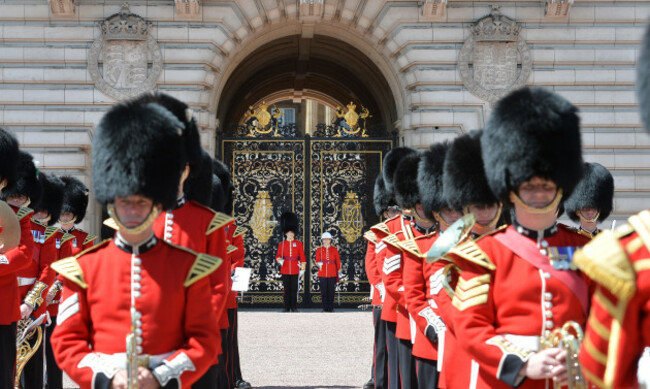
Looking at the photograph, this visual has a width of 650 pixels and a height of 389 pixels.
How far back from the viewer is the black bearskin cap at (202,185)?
→ 5.19 metres

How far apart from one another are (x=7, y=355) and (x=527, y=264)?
330 centimetres

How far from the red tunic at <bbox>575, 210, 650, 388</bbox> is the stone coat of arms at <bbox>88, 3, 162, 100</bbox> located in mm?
12676

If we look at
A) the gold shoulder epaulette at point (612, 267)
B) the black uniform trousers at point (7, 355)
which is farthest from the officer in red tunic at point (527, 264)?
the black uniform trousers at point (7, 355)

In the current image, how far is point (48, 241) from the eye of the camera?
A: 6.54 m

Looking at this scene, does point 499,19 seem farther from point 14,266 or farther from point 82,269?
point 82,269

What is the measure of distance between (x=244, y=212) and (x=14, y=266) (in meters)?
10.2

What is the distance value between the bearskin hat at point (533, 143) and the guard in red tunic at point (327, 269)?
11409 mm

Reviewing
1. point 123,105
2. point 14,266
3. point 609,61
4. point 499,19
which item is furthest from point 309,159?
point 123,105

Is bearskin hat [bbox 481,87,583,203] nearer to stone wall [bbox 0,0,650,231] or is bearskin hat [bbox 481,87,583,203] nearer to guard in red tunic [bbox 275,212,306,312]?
stone wall [bbox 0,0,650,231]

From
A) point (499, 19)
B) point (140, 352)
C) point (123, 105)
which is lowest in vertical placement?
point (140, 352)

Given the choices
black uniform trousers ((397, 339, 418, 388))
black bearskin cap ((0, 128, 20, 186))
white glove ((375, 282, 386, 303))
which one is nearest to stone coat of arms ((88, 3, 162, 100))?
white glove ((375, 282, 386, 303))

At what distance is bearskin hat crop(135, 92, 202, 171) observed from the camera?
420 centimetres

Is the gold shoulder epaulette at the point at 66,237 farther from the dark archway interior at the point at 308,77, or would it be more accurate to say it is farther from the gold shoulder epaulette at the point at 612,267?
the dark archway interior at the point at 308,77

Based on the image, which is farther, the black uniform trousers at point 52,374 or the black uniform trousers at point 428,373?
the black uniform trousers at point 52,374
